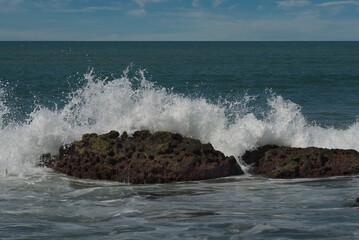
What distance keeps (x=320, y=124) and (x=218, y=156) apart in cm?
648

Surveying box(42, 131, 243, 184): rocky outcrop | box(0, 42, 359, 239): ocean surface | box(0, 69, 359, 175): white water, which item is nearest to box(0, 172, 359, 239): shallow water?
box(0, 42, 359, 239): ocean surface

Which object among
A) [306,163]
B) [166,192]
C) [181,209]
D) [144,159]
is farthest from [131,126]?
[181,209]

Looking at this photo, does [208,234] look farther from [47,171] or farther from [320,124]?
[320,124]

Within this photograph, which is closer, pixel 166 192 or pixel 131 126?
pixel 166 192

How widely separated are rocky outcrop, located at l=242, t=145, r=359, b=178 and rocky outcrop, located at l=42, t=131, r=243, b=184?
50 centimetres

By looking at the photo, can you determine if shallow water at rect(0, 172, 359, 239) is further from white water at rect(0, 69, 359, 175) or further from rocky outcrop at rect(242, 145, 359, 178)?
white water at rect(0, 69, 359, 175)

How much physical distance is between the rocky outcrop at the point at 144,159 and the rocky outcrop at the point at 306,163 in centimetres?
50

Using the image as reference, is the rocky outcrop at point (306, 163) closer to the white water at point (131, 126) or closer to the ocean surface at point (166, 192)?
the ocean surface at point (166, 192)

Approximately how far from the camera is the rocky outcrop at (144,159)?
7.85 meters

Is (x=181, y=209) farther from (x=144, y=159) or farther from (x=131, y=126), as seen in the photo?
(x=131, y=126)

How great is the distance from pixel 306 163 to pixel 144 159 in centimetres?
238

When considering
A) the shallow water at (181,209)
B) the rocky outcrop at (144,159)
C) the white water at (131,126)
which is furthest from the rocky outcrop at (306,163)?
the white water at (131,126)

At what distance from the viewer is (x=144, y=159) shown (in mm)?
8008

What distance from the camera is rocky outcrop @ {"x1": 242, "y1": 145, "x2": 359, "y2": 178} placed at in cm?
807
